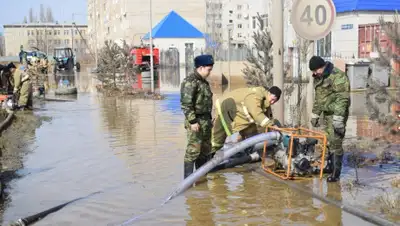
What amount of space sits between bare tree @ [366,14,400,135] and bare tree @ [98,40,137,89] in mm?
16582

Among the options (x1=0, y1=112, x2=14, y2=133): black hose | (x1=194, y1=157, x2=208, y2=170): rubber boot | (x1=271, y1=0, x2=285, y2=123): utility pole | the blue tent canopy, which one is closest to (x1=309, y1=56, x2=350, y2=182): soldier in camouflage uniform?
(x1=271, y1=0, x2=285, y2=123): utility pole

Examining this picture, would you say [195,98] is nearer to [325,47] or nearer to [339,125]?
[339,125]

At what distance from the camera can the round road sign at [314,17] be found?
7574 mm

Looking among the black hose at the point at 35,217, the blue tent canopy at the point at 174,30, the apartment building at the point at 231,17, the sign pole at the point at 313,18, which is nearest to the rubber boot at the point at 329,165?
the sign pole at the point at 313,18

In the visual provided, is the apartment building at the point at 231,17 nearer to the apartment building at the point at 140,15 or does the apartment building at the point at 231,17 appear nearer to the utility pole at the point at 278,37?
the apartment building at the point at 140,15

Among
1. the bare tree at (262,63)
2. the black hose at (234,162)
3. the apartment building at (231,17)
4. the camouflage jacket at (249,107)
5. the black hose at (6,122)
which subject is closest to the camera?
the camouflage jacket at (249,107)

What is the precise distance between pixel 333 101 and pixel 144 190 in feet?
8.57

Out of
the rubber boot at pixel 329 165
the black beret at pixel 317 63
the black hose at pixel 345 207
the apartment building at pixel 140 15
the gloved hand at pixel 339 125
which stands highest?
the apartment building at pixel 140 15

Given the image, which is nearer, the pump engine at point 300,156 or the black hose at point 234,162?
the pump engine at point 300,156

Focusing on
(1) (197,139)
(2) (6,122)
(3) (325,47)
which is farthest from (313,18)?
(3) (325,47)

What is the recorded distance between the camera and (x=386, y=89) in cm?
641

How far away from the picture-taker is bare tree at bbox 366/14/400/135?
6.00 metres

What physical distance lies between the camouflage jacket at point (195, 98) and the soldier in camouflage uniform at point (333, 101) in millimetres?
1349

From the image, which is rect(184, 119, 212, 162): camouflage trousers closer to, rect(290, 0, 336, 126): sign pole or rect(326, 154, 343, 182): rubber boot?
rect(326, 154, 343, 182): rubber boot
